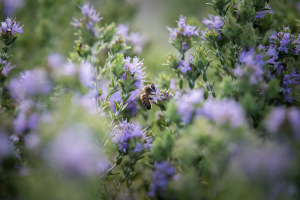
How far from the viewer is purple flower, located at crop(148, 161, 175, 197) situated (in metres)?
1.28

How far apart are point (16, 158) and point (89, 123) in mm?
698

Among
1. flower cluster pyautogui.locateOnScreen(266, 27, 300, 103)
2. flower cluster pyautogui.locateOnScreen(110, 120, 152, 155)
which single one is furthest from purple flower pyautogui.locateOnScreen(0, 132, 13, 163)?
flower cluster pyautogui.locateOnScreen(266, 27, 300, 103)

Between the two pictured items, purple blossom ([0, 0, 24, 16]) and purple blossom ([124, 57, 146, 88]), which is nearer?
purple blossom ([124, 57, 146, 88])

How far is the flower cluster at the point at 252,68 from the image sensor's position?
136cm

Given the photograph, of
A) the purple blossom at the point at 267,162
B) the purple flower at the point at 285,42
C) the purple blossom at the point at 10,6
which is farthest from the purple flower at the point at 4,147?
the purple blossom at the point at 10,6

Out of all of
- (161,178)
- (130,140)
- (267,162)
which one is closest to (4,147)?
(130,140)

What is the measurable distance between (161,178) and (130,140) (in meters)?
0.32

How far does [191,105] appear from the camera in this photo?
1.26 metres

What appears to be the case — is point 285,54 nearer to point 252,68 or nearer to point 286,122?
point 252,68

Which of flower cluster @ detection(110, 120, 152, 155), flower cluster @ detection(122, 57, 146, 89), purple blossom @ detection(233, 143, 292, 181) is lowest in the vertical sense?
purple blossom @ detection(233, 143, 292, 181)

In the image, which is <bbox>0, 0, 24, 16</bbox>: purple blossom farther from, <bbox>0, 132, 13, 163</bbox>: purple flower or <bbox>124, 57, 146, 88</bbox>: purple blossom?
<bbox>0, 132, 13, 163</bbox>: purple flower

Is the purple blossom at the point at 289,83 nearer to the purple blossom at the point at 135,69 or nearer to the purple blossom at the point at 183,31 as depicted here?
the purple blossom at the point at 183,31

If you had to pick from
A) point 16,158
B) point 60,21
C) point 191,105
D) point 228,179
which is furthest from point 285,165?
point 60,21

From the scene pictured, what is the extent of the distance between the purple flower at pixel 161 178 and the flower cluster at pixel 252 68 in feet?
2.08
